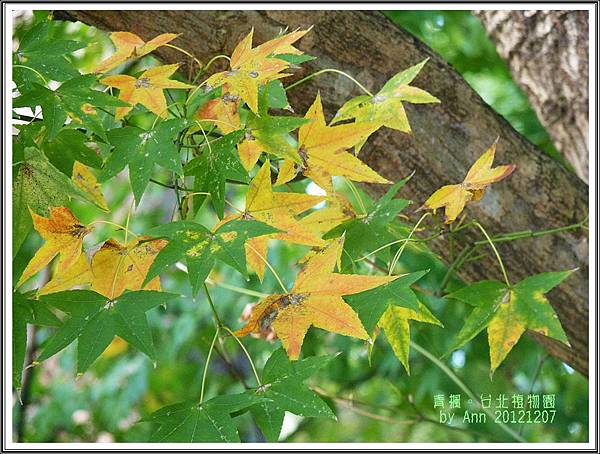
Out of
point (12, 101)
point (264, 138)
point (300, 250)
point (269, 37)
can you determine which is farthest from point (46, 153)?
point (300, 250)

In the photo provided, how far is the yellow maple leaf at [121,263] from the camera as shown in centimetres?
54

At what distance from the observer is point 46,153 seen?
587 mm

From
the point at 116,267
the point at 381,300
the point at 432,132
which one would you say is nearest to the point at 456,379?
the point at 432,132

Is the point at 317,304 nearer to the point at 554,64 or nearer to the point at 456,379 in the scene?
the point at 456,379

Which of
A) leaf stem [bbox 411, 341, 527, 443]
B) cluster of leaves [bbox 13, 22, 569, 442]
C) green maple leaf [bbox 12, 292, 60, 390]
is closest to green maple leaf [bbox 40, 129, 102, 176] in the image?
cluster of leaves [bbox 13, 22, 569, 442]

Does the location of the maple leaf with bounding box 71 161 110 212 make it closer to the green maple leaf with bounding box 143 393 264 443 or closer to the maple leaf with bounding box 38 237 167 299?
the maple leaf with bounding box 38 237 167 299

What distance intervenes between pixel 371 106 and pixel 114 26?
32 centimetres

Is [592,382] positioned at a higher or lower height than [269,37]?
lower

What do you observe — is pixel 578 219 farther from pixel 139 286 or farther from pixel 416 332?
pixel 139 286

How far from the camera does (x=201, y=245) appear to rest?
1.58 feet

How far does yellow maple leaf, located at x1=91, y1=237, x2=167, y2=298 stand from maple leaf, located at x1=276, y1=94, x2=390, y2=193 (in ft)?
0.37

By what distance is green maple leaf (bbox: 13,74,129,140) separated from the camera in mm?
543

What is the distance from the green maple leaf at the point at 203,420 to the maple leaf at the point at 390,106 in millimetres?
218

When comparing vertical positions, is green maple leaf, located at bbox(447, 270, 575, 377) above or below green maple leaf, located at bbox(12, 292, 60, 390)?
above
